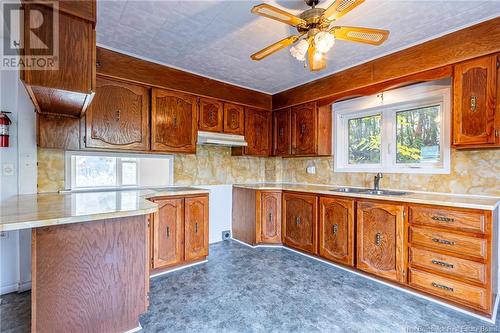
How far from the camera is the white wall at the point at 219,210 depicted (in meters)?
3.66

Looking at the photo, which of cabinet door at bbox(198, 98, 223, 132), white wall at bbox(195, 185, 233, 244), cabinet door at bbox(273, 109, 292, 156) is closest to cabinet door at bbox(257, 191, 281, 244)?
white wall at bbox(195, 185, 233, 244)

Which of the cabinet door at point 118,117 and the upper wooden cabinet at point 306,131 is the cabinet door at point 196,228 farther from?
the upper wooden cabinet at point 306,131

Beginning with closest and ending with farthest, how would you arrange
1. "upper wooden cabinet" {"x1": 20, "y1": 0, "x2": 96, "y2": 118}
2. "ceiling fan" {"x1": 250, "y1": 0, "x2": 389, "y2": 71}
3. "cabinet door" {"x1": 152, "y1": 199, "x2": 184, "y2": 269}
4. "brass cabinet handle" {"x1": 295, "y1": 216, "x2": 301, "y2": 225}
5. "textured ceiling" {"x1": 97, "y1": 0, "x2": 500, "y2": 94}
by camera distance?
"upper wooden cabinet" {"x1": 20, "y1": 0, "x2": 96, "y2": 118}, "ceiling fan" {"x1": 250, "y1": 0, "x2": 389, "y2": 71}, "textured ceiling" {"x1": 97, "y1": 0, "x2": 500, "y2": 94}, "cabinet door" {"x1": 152, "y1": 199, "x2": 184, "y2": 269}, "brass cabinet handle" {"x1": 295, "y1": 216, "x2": 301, "y2": 225}

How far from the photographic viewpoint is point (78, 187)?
2.61 meters

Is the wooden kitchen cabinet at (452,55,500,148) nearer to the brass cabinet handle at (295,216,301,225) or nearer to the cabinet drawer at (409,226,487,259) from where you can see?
the cabinet drawer at (409,226,487,259)

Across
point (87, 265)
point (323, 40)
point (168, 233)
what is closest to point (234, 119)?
point (168, 233)


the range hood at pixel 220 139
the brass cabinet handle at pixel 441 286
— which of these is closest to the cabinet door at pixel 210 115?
the range hood at pixel 220 139

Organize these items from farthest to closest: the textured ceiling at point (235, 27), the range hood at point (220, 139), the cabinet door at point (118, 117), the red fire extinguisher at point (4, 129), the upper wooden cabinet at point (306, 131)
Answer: the upper wooden cabinet at point (306, 131) < the range hood at point (220, 139) < the cabinet door at point (118, 117) < the red fire extinguisher at point (4, 129) < the textured ceiling at point (235, 27)

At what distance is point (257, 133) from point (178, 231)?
6.11ft

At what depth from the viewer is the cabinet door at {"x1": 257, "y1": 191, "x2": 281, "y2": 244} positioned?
3.45 m

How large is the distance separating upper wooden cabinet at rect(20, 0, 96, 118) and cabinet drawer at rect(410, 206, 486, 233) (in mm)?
2689

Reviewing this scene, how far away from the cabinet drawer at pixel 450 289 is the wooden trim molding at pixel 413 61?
73.1 inches

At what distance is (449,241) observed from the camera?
77.9 inches

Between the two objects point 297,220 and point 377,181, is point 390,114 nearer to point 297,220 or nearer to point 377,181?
point 377,181
